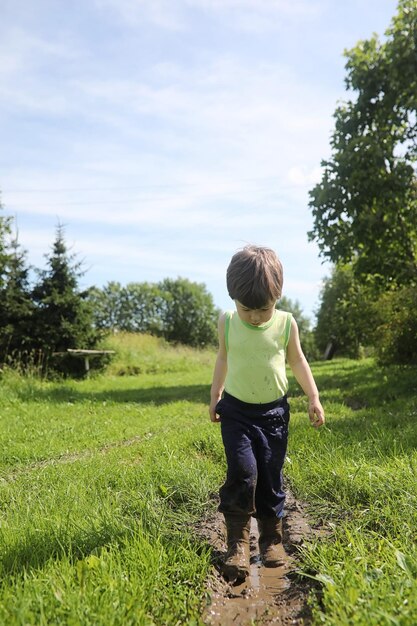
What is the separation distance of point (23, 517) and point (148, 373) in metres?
19.6

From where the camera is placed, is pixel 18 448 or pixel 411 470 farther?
pixel 18 448

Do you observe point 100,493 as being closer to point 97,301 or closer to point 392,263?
point 392,263

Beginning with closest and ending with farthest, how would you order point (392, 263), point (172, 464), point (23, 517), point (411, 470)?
point (23, 517) < point (411, 470) < point (172, 464) < point (392, 263)

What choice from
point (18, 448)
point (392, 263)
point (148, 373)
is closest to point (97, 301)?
point (148, 373)

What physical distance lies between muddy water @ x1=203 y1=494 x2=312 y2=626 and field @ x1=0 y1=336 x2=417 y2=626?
0.08 meters

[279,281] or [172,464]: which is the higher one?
[279,281]

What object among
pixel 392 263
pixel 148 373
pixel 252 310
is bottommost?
pixel 148 373

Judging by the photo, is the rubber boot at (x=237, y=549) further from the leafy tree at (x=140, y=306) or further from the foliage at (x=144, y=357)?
the leafy tree at (x=140, y=306)

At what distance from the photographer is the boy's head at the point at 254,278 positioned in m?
3.23

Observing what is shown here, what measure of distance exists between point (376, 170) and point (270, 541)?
1252cm

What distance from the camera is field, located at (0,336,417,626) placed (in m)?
2.42

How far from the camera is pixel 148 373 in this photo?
914 inches

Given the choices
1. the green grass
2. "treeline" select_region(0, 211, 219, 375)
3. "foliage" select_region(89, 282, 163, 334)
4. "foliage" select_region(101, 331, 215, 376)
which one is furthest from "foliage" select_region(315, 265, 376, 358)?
"foliage" select_region(89, 282, 163, 334)

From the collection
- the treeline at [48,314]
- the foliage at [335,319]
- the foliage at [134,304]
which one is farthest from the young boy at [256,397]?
the foliage at [134,304]
